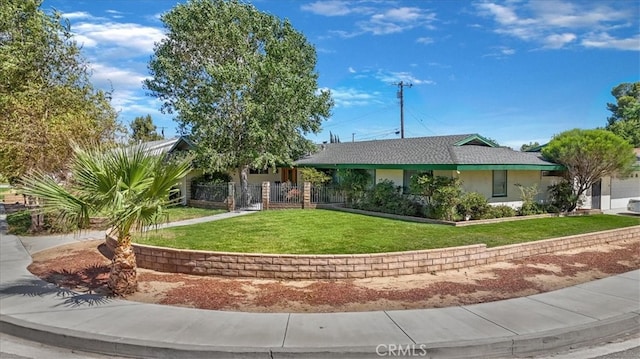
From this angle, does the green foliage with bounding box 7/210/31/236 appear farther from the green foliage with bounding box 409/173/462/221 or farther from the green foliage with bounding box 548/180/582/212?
the green foliage with bounding box 548/180/582/212

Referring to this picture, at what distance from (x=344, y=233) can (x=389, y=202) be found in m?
5.64

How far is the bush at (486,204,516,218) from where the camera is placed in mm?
15961

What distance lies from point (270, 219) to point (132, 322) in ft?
33.1

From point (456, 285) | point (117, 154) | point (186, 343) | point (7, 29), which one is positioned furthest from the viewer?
point (7, 29)

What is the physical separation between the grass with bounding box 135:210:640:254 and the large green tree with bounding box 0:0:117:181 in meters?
5.25

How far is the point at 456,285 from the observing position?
766cm

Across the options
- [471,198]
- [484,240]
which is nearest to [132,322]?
[484,240]

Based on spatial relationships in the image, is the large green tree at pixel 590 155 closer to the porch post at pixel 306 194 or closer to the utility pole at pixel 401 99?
the porch post at pixel 306 194

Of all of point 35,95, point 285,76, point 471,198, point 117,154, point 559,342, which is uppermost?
point 285,76

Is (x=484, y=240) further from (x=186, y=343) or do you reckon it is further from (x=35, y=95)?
(x=35, y=95)

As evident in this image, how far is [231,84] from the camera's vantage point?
754 inches

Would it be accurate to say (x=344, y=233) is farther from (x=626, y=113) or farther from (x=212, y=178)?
(x=626, y=113)

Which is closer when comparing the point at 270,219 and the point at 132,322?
the point at 132,322

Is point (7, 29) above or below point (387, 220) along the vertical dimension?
above
